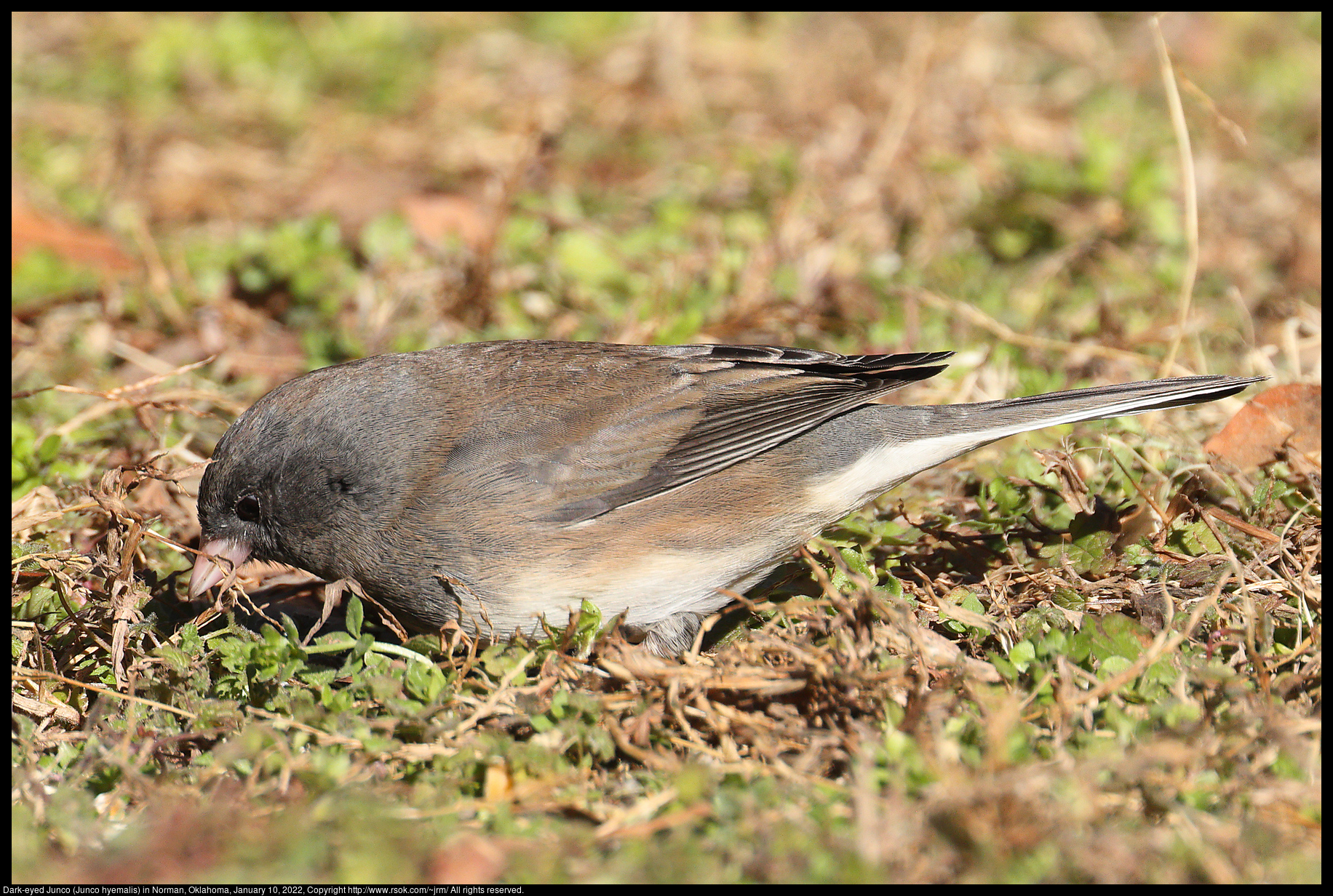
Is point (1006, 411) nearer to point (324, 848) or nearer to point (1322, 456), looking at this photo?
point (1322, 456)

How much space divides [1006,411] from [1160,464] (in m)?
0.78

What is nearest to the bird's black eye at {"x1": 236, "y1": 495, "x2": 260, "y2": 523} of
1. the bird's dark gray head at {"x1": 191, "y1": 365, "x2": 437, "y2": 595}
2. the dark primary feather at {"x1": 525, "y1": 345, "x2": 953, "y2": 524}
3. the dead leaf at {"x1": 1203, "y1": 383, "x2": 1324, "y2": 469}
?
the bird's dark gray head at {"x1": 191, "y1": 365, "x2": 437, "y2": 595}

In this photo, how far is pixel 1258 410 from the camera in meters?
3.38

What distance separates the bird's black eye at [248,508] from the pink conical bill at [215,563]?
0.26 feet

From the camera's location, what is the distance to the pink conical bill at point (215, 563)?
2.95 metres

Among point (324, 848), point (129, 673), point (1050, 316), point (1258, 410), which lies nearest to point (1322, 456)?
point (1258, 410)

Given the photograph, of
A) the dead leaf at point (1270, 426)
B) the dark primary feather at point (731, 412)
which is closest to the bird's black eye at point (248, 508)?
the dark primary feather at point (731, 412)

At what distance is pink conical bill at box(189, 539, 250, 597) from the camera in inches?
116

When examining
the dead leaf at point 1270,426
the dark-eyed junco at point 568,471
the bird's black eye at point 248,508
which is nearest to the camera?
the dark-eyed junco at point 568,471

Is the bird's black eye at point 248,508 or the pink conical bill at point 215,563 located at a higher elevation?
the bird's black eye at point 248,508

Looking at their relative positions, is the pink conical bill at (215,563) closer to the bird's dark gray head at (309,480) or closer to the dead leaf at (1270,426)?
the bird's dark gray head at (309,480)

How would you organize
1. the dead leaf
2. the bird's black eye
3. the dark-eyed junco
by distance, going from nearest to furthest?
the dark-eyed junco, the bird's black eye, the dead leaf

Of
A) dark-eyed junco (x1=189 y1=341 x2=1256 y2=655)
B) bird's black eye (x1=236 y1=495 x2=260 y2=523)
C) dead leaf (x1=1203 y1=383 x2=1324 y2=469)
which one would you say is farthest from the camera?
dead leaf (x1=1203 y1=383 x2=1324 y2=469)

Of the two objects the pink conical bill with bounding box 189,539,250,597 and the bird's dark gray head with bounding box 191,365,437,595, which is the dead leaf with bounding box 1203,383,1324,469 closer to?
the bird's dark gray head with bounding box 191,365,437,595
